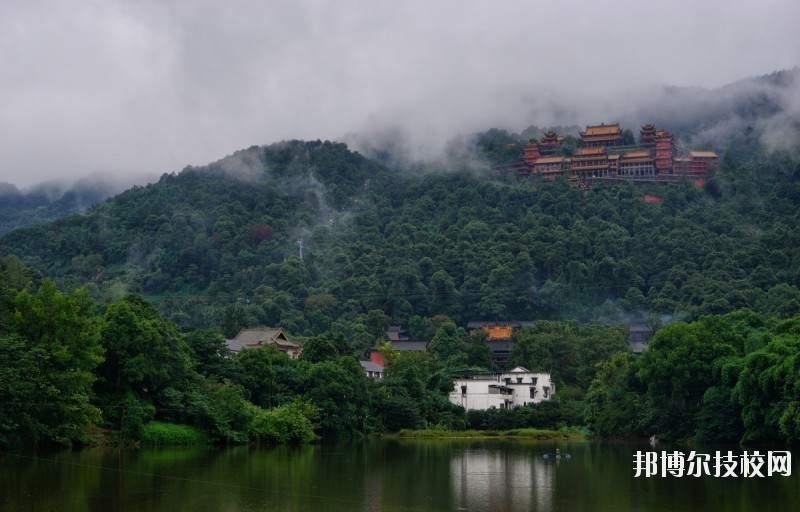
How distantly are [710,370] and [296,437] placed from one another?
2393 centimetres

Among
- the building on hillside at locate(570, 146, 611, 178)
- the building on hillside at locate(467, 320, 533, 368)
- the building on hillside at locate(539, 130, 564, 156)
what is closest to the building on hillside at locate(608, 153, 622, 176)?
the building on hillside at locate(570, 146, 611, 178)

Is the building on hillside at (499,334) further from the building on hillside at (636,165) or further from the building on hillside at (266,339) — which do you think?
the building on hillside at (636,165)

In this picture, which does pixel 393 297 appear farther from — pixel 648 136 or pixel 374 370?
pixel 648 136

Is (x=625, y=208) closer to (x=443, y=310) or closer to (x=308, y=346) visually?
(x=443, y=310)

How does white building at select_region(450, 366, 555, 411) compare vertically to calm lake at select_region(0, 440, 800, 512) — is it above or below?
above

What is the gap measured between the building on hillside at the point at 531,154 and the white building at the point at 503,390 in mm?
92014

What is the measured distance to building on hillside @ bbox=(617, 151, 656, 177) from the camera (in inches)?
6476

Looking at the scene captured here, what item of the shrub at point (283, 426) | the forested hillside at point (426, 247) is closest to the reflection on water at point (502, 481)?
the shrub at point (283, 426)

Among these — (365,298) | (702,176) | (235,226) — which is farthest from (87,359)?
(702,176)

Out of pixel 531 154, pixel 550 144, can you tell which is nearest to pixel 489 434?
pixel 531 154

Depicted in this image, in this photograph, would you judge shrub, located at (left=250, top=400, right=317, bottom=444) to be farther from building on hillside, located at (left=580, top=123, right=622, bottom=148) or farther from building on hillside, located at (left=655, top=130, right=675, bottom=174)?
building on hillside, located at (left=580, top=123, right=622, bottom=148)

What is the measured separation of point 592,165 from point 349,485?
144551 mm

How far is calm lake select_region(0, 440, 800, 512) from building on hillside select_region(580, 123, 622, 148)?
13948 cm

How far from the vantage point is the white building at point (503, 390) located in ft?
269
